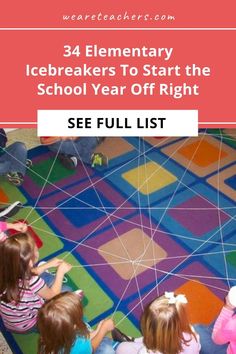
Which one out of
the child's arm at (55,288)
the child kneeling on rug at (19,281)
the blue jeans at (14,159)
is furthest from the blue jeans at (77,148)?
the child kneeling on rug at (19,281)

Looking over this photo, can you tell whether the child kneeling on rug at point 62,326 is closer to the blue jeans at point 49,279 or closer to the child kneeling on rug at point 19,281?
the child kneeling on rug at point 19,281

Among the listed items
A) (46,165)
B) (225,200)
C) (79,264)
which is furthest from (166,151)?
(79,264)

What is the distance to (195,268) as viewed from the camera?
2271 mm

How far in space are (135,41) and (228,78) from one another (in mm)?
461

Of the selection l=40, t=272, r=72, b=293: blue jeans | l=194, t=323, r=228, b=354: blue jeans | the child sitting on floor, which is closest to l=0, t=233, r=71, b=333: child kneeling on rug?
l=40, t=272, r=72, b=293: blue jeans

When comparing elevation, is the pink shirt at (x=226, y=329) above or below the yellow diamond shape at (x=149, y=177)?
below

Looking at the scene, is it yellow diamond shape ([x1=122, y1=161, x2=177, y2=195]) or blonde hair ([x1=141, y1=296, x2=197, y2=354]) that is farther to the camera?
yellow diamond shape ([x1=122, y1=161, x2=177, y2=195])

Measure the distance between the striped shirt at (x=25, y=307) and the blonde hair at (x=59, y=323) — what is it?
0.27 metres

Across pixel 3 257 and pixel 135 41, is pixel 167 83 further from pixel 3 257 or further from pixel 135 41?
pixel 3 257

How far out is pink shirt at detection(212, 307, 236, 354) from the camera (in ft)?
5.21

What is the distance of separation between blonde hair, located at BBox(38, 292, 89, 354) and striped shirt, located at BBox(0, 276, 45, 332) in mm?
274

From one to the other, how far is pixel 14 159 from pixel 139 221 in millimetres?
978

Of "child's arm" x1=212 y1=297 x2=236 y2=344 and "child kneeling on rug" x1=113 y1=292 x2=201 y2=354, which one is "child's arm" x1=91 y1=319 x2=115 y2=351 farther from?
"child's arm" x1=212 y1=297 x2=236 y2=344

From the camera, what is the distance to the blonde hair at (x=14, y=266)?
166 cm
